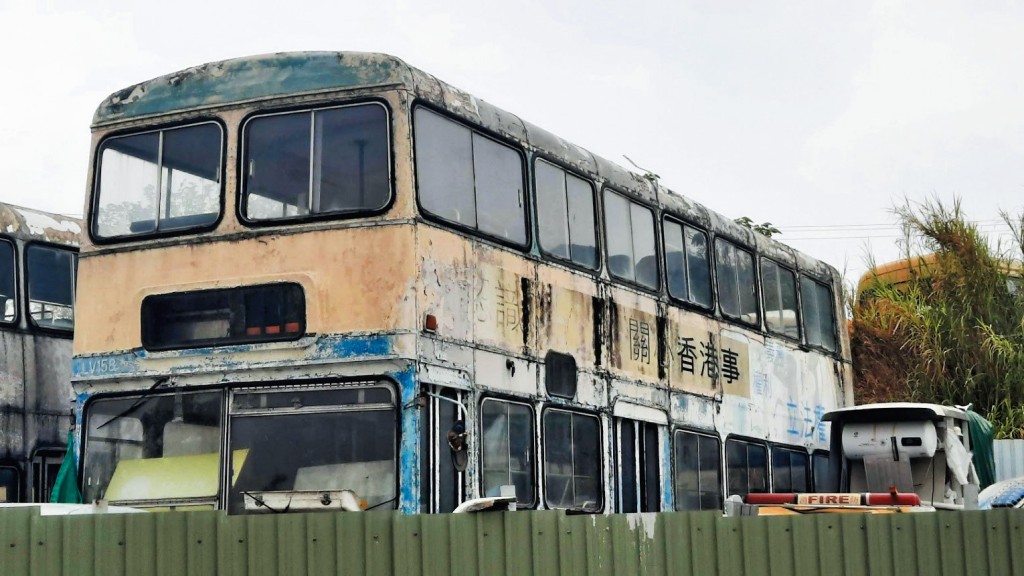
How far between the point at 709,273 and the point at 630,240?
1873mm

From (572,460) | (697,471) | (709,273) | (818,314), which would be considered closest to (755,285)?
(709,273)

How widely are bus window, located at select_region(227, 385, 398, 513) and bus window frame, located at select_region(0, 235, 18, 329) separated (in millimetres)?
4832

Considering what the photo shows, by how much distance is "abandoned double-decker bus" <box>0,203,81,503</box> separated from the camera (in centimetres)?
1368

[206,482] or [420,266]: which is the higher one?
[420,266]

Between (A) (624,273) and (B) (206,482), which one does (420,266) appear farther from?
(A) (624,273)

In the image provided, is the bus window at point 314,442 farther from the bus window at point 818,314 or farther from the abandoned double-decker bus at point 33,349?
the bus window at point 818,314

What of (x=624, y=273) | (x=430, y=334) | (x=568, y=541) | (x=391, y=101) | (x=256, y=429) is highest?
(x=391, y=101)

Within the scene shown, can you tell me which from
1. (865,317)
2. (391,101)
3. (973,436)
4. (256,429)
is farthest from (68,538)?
(865,317)

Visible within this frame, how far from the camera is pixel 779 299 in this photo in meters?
16.7

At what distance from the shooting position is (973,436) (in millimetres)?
16469

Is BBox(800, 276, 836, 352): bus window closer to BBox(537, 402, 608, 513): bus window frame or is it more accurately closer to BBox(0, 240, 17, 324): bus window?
BBox(537, 402, 608, 513): bus window frame

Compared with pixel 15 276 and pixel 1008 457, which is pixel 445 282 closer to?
pixel 15 276

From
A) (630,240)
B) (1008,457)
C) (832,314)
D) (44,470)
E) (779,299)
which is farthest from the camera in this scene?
(1008,457)

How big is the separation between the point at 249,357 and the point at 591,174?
3847 millimetres
